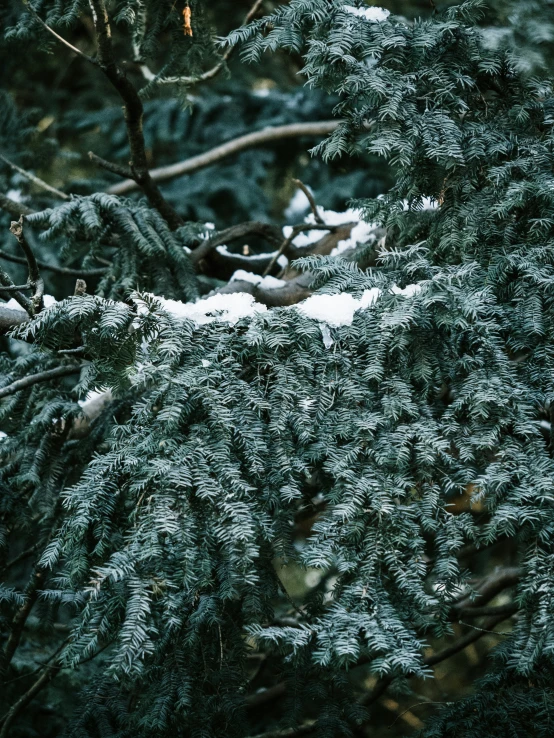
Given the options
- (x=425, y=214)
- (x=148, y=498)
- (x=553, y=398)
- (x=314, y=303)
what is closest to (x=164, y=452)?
(x=148, y=498)

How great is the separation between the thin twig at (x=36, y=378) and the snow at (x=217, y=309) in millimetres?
567

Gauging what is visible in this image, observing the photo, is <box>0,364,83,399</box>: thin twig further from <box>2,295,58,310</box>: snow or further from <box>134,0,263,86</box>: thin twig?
<box>134,0,263,86</box>: thin twig

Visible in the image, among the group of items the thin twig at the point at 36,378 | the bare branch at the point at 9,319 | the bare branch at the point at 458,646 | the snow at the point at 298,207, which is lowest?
the bare branch at the point at 458,646

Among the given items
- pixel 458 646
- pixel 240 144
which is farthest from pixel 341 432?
pixel 240 144

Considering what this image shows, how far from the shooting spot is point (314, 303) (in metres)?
1.76

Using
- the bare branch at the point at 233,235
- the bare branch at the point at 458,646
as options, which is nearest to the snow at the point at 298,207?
the bare branch at the point at 233,235

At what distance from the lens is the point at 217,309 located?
1.76 meters

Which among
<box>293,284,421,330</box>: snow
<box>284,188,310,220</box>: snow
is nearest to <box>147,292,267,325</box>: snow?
<box>293,284,421,330</box>: snow

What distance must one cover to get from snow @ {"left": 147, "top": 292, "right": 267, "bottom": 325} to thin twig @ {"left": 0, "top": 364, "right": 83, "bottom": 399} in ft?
1.86

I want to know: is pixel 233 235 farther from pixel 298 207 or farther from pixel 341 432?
pixel 298 207

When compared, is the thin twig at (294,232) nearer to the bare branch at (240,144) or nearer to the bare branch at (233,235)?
the bare branch at (233,235)

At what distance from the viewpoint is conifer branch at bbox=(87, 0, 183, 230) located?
2.23 metres

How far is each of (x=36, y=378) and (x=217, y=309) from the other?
2.30 feet

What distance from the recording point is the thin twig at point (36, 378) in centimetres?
204
